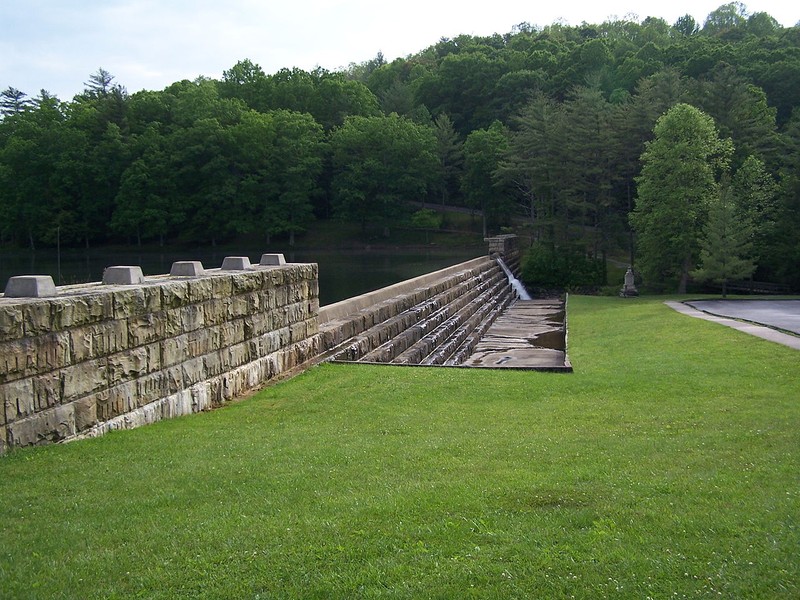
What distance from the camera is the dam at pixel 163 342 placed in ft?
23.3

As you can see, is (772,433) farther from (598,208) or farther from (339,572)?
(598,208)

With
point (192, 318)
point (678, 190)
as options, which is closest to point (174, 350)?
point (192, 318)

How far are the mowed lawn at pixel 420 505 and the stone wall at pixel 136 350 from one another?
417 millimetres

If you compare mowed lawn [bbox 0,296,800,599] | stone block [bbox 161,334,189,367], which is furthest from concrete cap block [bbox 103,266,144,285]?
mowed lawn [bbox 0,296,800,599]

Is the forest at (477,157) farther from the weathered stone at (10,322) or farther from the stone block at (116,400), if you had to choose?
the weathered stone at (10,322)

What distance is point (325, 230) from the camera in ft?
226

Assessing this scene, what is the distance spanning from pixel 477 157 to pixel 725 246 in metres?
36.5

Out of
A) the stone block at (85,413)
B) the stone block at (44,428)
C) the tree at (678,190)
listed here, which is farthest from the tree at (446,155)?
the stone block at (44,428)

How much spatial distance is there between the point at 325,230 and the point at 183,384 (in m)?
59.6

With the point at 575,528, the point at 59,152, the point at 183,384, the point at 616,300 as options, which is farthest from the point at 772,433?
the point at 59,152

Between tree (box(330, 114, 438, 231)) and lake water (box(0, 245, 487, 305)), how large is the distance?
5.45m

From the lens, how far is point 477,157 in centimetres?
6506

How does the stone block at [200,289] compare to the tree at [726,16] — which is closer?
the stone block at [200,289]

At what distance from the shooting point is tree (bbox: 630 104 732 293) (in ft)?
109
